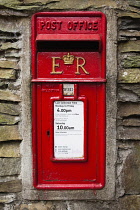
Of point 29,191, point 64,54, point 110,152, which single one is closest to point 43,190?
point 29,191

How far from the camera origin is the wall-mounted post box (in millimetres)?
1992

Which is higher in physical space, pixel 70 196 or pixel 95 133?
pixel 95 133

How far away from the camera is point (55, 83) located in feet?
6.56

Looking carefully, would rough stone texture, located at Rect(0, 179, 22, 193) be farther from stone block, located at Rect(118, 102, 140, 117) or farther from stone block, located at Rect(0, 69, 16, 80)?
stone block, located at Rect(118, 102, 140, 117)

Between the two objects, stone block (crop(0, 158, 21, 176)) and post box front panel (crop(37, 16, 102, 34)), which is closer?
post box front panel (crop(37, 16, 102, 34))

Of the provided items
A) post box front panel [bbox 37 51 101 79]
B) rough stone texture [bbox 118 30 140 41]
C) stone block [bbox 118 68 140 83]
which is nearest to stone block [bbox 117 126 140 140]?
stone block [bbox 118 68 140 83]

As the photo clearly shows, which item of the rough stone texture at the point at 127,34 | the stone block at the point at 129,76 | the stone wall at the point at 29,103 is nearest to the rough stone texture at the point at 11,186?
the stone wall at the point at 29,103

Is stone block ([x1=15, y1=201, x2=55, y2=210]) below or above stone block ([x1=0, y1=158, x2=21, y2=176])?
above

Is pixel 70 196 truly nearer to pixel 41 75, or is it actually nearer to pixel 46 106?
pixel 46 106

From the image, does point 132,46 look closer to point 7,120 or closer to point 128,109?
point 128,109

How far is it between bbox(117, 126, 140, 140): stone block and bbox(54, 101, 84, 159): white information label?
334mm

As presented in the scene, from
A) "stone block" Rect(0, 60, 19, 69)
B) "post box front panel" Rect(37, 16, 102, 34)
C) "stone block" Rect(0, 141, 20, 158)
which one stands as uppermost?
"post box front panel" Rect(37, 16, 102, 34)

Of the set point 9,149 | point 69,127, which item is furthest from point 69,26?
point 9,149

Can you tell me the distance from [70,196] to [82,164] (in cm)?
31
